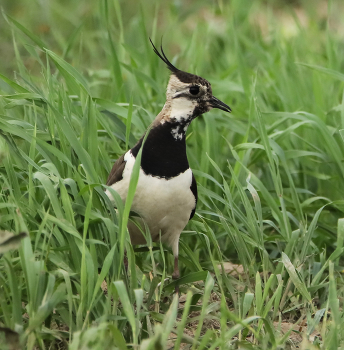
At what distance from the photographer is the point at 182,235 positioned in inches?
131

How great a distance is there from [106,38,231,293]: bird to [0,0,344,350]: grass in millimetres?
95

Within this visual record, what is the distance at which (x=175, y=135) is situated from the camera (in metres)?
2.93

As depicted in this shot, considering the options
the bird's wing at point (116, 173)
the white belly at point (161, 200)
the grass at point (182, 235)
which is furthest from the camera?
the bird's wing at point (116, 173)

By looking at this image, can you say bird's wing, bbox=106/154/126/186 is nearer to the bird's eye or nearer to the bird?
the bird

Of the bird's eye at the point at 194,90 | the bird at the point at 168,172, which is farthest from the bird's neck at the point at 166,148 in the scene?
the bird's eye at the point at 194,90

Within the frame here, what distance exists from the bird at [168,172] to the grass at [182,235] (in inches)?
3.7

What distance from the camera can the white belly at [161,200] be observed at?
279cm

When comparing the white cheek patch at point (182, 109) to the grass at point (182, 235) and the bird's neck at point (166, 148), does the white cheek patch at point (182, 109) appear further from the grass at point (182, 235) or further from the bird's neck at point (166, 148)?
the grass at point (182, 235)

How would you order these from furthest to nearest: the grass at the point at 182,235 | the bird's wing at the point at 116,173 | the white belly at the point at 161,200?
1. the bird's wing at the point at 116,173
2. the white belly at the point at 161,200
3. the grass at the point at 182,235

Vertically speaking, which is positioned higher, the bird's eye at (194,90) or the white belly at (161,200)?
the bird's eye at (194,90)

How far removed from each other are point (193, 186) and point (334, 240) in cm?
100

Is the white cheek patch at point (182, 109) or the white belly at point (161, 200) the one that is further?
the white cheek patch at point (182, 109)

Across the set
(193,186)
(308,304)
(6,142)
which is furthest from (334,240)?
(6,142)

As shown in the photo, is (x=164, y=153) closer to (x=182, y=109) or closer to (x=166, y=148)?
(x=166, y=148)
